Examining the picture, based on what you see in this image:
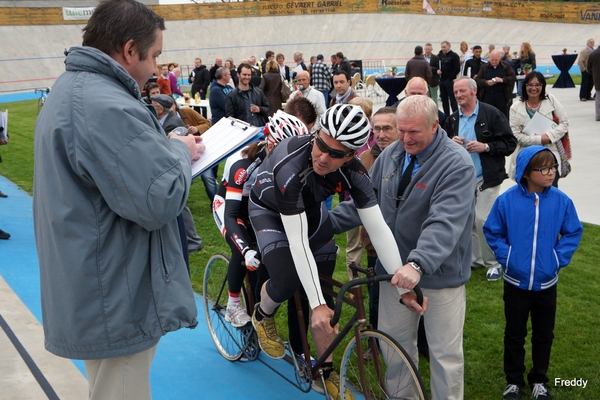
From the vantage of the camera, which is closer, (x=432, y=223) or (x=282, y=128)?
(x=432, y=223)

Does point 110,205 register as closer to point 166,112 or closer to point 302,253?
point 302,253

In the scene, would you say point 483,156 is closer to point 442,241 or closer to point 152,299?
point 442,241

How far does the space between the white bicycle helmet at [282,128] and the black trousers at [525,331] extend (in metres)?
1.84

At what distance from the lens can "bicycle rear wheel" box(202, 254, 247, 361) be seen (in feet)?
16.6

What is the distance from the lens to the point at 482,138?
20.9 feet

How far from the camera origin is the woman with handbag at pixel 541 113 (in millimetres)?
6582

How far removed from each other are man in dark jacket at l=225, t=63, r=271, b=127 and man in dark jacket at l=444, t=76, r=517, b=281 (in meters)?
4.73

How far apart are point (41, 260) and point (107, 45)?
2.92ft

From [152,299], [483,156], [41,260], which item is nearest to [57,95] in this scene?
[41,260]

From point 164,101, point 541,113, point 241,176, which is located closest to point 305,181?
point 241,176

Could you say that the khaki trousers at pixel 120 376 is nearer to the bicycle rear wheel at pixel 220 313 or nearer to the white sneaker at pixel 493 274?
the bicycle rear wheel at pixel 220 313

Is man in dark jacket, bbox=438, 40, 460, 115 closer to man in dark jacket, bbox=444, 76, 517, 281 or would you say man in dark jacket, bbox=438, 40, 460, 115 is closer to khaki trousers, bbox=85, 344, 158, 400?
man in dark jacket, bbox=444, 76, 517, 281

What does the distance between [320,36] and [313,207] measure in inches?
1829

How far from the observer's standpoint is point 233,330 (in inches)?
202
